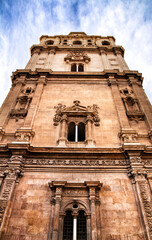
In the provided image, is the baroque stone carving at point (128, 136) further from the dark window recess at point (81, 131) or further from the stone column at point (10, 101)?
the stone column at point (10, 101)

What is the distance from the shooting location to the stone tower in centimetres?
966

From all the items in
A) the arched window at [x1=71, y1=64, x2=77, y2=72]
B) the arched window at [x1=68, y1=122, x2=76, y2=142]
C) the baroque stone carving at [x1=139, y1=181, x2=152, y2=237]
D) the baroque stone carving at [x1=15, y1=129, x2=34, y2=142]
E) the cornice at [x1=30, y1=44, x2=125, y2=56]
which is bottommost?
the baroque stone carving at [x1=139, y1=181, x2=152, y2=237]

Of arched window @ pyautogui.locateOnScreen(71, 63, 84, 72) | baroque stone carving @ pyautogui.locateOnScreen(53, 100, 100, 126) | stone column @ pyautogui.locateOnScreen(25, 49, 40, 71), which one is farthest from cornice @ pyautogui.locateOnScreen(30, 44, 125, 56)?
baroque stone carving @ pyautogui.locateOnScreen(53, 100, 100, 126)

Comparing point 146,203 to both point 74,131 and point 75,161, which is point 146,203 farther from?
point 74,131

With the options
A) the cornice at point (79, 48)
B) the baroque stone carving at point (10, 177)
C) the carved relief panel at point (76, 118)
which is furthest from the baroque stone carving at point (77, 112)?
the cornice at point (79, 48)

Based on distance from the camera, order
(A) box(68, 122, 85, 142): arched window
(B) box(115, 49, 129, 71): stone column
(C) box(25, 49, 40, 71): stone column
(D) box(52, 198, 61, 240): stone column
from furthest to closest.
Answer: (B) box(115, 49, 129, 71): stone column < (C) box(25, 49, 40, 71): stone column < (A) box(68, 122, 85, 142): arched window < (D) box(52, 198, 61, 240): stone column

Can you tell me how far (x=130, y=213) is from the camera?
10.0 metres

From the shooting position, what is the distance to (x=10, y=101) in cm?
1778

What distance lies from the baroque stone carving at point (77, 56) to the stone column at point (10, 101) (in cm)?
747

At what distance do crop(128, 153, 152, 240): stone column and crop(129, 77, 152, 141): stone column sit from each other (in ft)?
10.8

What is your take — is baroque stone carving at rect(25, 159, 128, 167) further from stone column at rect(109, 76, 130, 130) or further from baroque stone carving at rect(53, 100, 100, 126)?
baroque stone carving at rect(53, 100, 100, 126)

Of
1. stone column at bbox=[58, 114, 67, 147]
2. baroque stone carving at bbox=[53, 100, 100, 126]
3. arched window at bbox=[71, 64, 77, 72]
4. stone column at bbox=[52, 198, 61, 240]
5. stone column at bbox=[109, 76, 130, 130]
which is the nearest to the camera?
stone column at bbox=[52, 198, 61, 240]

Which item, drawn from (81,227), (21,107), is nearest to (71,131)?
(21,107)

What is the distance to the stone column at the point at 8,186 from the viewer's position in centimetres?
952
